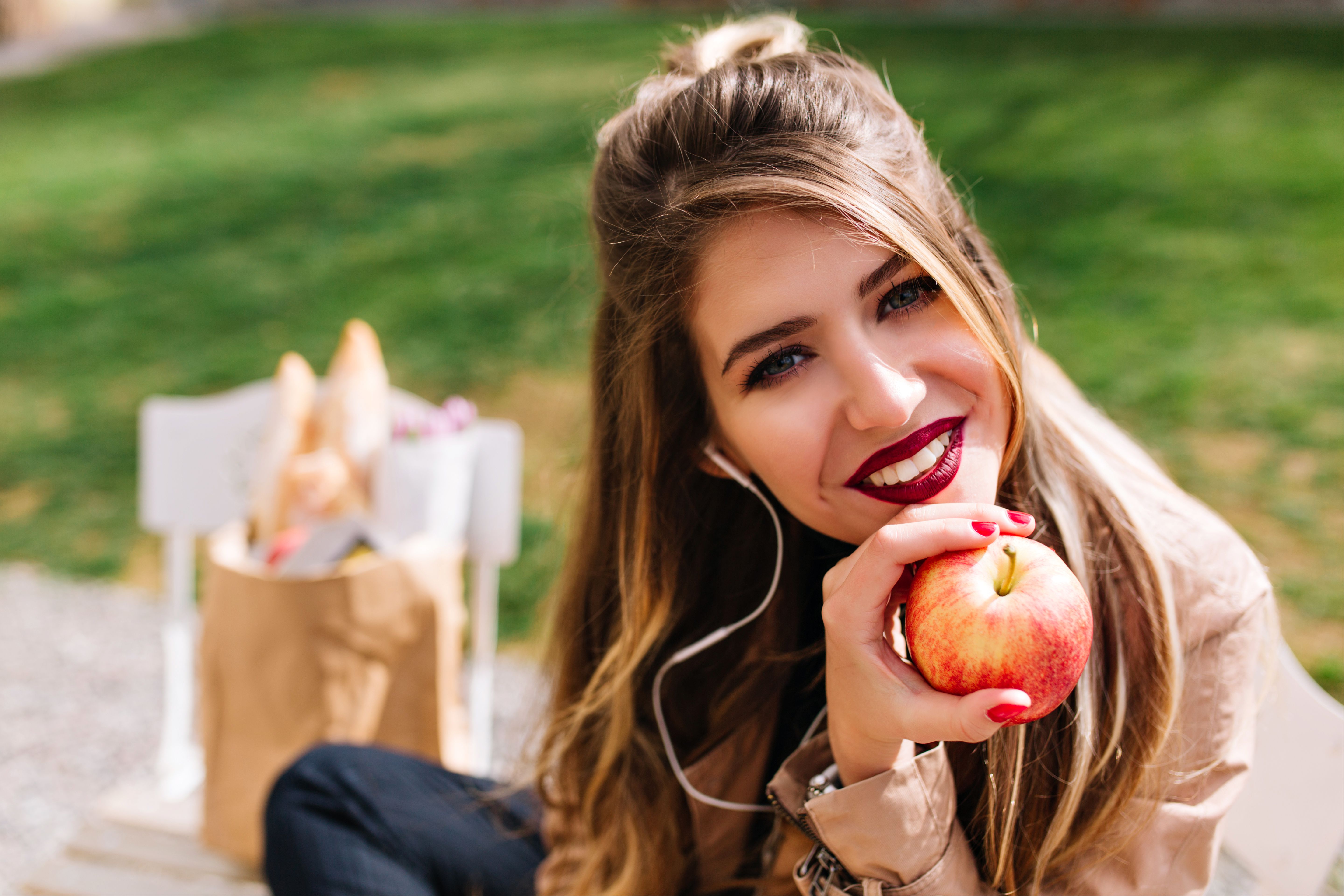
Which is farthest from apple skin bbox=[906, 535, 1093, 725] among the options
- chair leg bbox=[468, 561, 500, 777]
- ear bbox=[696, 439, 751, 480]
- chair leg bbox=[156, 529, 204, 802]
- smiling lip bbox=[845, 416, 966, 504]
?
chair leg bbox=[156, 529, 204, 802]

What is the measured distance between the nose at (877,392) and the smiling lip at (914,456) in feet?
0.10

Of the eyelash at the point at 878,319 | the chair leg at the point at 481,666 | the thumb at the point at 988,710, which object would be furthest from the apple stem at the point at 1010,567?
the chair leg at the point at 481,666

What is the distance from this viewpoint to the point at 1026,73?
7.75 m

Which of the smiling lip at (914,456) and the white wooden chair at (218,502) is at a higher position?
the smiling lip at (914,456)

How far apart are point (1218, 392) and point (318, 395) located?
3.56 metres

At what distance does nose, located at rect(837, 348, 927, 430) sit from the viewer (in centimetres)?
128

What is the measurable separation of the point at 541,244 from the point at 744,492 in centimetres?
485

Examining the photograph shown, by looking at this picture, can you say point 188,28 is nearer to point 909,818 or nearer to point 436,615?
point 436,615

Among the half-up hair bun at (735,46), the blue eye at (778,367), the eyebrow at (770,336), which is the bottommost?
the blue eye at (778,367)

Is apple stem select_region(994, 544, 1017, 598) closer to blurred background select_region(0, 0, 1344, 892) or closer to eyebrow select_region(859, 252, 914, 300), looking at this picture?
eyebrow select_region(859, 252, 914, 300)

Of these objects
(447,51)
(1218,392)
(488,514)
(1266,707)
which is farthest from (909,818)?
(447,51)

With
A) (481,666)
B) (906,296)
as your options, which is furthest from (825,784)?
(481,666)

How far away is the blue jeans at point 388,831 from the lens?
1.93 meters

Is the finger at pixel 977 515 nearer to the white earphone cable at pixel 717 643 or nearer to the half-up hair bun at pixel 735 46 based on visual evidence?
the white earphone cable at pixel 717 643
